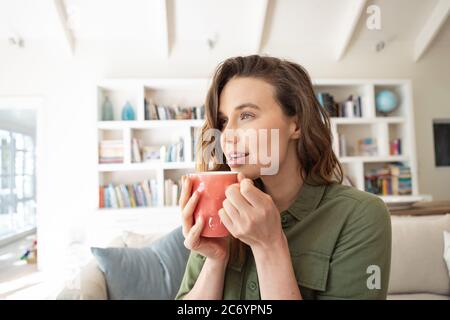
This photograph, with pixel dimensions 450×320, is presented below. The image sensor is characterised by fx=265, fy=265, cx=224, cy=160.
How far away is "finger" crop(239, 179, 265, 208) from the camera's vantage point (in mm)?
289

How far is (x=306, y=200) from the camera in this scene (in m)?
0.44

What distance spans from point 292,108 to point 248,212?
0.70ft

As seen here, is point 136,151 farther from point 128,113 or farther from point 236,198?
point 236,198

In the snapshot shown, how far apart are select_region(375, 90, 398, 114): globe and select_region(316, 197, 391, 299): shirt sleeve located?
645mm

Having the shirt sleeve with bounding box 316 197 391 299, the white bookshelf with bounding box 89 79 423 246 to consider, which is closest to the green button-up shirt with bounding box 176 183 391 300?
the shirt sleeve with bounding box 316 197 391 299

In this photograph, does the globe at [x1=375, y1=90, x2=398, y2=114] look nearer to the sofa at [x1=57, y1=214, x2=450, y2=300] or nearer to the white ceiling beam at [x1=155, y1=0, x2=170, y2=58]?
the sofa at [x1=57, y1=214, x2=450, y2=300]

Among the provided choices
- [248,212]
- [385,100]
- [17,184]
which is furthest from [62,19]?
[385,100]

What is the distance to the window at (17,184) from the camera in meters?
0.43

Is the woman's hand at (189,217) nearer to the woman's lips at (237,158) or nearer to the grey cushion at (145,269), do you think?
the woman's lips at (237,158)

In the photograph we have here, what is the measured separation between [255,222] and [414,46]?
0.63m

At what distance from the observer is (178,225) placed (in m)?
1.24

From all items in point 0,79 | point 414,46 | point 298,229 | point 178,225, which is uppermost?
point 414,46

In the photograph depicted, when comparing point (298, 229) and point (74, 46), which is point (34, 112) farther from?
point (298, 229)

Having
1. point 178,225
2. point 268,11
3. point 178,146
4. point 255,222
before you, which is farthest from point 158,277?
point 268,11
